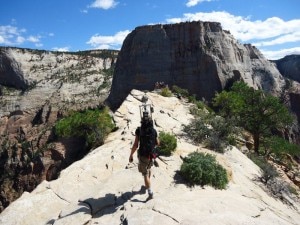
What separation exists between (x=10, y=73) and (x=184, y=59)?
84048mm

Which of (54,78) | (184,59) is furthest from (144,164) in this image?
(54,78)

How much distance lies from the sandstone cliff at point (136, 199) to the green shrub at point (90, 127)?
1.95 meters

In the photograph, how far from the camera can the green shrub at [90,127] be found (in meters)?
16.5

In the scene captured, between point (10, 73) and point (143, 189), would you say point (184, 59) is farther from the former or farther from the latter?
point (10, 73)

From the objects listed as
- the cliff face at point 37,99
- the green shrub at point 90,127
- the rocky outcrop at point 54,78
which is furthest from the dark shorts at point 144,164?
the rocky outcrop at point 54,78

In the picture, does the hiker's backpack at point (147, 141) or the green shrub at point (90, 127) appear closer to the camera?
the hiker's backpack at point (147, 141)

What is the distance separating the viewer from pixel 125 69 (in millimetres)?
49625

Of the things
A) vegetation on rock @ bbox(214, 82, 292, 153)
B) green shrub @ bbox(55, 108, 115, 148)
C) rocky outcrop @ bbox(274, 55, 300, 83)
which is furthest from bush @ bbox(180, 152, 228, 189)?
rocky outcrop @ bbox(274, 55, 300, 83)

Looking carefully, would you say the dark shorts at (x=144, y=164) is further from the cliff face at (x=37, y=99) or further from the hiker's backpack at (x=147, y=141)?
the cliff face at (x=37, y=99)

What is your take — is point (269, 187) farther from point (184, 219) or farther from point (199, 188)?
point (184, 219)

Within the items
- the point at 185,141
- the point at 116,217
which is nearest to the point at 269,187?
the point at 185,141

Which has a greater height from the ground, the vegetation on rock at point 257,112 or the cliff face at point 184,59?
the cliff face at point 184,59

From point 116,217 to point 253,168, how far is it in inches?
306

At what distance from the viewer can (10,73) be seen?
114938 millimetres
